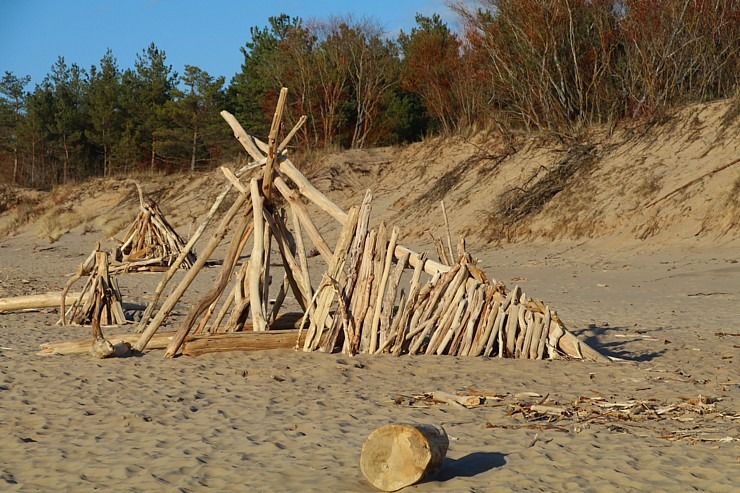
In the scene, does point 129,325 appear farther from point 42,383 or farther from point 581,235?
point 581,235

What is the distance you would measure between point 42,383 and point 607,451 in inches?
155

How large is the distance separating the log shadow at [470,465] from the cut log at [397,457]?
0.23m

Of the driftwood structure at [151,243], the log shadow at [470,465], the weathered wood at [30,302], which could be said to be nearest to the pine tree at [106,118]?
the driftwood structure at [151,243]

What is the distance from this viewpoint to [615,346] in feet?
26.3

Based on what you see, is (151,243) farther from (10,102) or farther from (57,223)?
(10,102)

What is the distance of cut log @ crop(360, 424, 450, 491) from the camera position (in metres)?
3.80

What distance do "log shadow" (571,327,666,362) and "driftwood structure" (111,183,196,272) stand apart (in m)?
10.0

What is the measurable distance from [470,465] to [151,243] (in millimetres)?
14064


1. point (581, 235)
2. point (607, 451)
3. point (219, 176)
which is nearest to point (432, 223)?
point (581, 235)

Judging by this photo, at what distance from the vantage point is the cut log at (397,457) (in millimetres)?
3805

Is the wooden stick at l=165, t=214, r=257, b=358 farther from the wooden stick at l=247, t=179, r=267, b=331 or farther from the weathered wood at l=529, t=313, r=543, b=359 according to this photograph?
the weathered wood at l=529, t=313, r=543, b=359

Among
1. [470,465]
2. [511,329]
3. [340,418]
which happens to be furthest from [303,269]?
[470,465]

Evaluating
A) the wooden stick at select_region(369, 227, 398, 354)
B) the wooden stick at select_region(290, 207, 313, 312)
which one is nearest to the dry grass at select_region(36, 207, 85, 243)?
the wooden stick at select_region(290, 207, 313, 312)

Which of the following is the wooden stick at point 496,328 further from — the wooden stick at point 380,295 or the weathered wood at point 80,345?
the weathered wood at point 80,345
